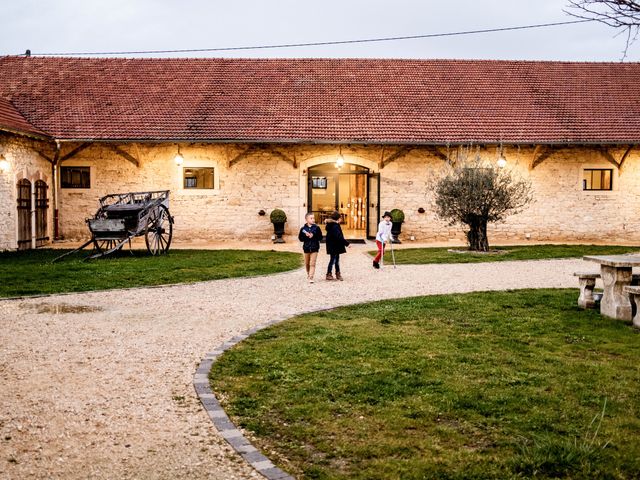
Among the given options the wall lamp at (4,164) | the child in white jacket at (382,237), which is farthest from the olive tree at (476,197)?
the wall lamp at (4,164)

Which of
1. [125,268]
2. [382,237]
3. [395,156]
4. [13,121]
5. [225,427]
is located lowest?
[225,427]

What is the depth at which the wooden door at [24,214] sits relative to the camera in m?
18.1

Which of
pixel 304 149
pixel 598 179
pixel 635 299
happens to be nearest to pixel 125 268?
pixel 304 149

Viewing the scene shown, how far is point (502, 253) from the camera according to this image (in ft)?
56.2

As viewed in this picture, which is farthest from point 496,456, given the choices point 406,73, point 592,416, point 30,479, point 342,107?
point 406,73

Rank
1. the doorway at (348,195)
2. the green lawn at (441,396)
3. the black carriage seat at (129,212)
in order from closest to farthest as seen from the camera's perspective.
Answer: the green lawn at (441,396), the black carriage seat at (129,212), the doorway at (348,195)

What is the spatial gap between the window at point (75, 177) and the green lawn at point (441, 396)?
48.9ft

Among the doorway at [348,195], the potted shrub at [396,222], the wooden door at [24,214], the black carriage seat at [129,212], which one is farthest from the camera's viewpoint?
the doorway at [348,195]

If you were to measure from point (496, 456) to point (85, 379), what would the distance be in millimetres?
3470

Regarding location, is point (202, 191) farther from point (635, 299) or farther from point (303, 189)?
point (635, 299)

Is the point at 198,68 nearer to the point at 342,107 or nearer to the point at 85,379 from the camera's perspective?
the point at 342,107

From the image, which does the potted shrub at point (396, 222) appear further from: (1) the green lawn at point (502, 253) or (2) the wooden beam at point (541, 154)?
(2) the wooden beam at point (541, 154)

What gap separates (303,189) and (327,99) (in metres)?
3.31

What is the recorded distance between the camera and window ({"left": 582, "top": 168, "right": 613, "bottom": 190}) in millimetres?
21469
